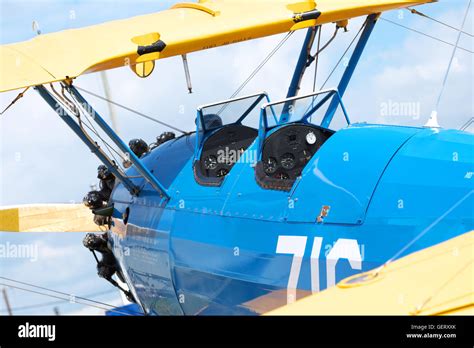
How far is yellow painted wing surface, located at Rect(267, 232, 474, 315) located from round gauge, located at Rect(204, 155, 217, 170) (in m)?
4.31

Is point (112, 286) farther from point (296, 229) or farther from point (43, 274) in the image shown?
point (43, 274)

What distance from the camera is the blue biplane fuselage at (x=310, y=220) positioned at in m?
5.08

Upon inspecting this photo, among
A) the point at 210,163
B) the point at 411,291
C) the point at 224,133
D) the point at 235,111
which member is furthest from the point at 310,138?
the point at 411,291

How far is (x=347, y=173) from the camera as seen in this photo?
18.7ft

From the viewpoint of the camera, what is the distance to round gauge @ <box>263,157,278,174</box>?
6.91m

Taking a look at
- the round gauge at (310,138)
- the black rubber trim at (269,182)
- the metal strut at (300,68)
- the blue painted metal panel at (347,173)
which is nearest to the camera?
the blue painted metal panel at (347,173)

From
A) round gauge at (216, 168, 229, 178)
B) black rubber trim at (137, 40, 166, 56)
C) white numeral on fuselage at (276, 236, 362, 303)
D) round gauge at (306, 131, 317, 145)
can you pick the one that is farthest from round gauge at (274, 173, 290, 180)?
black rubber trim at (137, 40, 166, 56)

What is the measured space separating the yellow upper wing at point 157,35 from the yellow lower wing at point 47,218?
5589 millimetres

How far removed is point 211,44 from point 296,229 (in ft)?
8.51

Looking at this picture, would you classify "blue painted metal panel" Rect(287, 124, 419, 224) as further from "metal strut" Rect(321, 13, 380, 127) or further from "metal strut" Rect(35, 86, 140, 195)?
"metal strut" Rect(321, 13, 380, 127)

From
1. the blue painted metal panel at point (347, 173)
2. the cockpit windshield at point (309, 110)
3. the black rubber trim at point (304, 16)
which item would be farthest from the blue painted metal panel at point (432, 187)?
the black rubber trim at point (304, 16)

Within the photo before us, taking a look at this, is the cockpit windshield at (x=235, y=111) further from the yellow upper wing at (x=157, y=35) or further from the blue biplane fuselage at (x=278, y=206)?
the yellow upper wing at (x=157, y=35)

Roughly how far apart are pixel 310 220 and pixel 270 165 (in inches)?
50.7

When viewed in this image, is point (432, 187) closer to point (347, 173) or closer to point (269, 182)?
point (347, 173)
